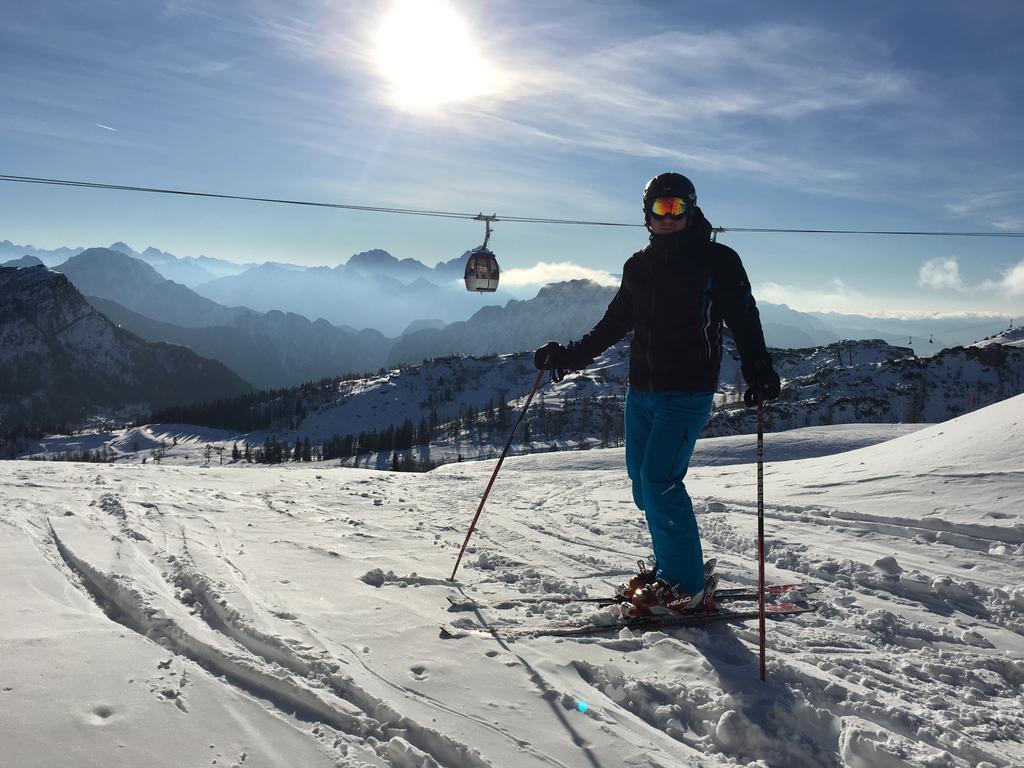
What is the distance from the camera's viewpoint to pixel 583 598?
4.88 m

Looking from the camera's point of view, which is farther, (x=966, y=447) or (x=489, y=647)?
(x=966, y=447)

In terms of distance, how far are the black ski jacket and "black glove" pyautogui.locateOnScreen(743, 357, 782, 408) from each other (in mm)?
23

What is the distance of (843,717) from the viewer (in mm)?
3014

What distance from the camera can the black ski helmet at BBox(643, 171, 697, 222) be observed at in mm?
4480

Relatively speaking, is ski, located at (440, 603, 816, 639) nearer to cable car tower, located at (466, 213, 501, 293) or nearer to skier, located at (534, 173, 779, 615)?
skier, located at (534, 173, 779, 615)

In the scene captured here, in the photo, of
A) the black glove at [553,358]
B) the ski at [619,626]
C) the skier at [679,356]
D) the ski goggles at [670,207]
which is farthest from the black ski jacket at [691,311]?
the ski at [619,626]

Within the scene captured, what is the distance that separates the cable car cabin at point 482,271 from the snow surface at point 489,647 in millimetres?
15301

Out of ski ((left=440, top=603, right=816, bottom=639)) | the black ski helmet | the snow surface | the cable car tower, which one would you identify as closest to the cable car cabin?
the cable car tower

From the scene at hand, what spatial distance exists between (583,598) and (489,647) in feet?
4.03

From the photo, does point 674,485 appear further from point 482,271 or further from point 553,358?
point 482,271

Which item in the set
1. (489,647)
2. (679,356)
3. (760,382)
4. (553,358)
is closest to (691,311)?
(679,356)

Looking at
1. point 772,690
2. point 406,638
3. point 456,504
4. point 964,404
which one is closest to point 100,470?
point 456,504

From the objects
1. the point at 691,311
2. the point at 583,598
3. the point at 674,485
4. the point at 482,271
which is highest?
the point at 482,271

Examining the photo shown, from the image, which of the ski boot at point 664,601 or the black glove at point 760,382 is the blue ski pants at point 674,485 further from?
the black glove at point 760,382
